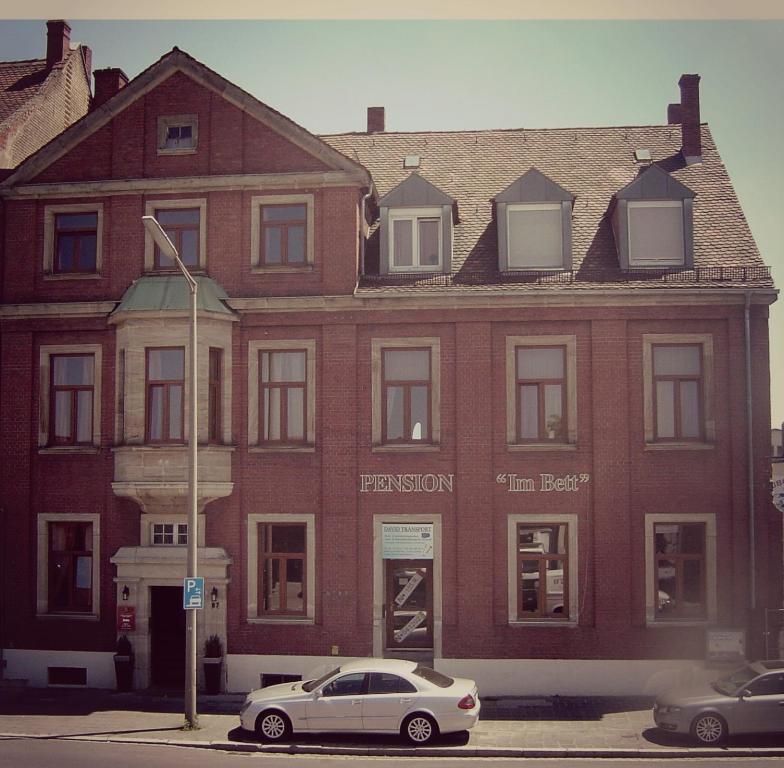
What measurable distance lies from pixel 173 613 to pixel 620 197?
14.6m

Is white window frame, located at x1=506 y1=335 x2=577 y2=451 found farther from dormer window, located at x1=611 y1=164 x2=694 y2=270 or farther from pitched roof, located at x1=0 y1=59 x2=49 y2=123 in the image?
pitched roof, located at x1=0 y1=59 x2=49 y2=123

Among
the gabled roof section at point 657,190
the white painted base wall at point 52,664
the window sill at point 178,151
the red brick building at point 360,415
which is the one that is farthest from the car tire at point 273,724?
the gabled roof section at point 657,190

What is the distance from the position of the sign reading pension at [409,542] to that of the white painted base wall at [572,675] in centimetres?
244

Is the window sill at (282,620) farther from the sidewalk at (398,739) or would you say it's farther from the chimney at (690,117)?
the chimney at (690,117)

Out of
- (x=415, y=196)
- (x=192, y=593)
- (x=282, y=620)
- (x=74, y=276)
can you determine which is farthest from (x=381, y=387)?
(x=74, y=276)

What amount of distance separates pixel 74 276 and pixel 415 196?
857 centimetres

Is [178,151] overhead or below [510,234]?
overhead

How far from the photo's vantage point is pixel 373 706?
56.0 feet

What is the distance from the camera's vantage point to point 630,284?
22031 mm

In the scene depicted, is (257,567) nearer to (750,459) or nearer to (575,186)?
(750,459)

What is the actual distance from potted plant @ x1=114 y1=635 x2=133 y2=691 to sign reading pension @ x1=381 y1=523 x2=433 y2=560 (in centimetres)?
628

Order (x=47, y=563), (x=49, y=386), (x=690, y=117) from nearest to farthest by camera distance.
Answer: (x=47, y=563) → (x=49, y=386) → (x=690, y=117)

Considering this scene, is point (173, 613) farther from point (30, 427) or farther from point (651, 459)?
point (651, 459)

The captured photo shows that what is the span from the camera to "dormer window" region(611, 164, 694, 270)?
2280 centimetres
